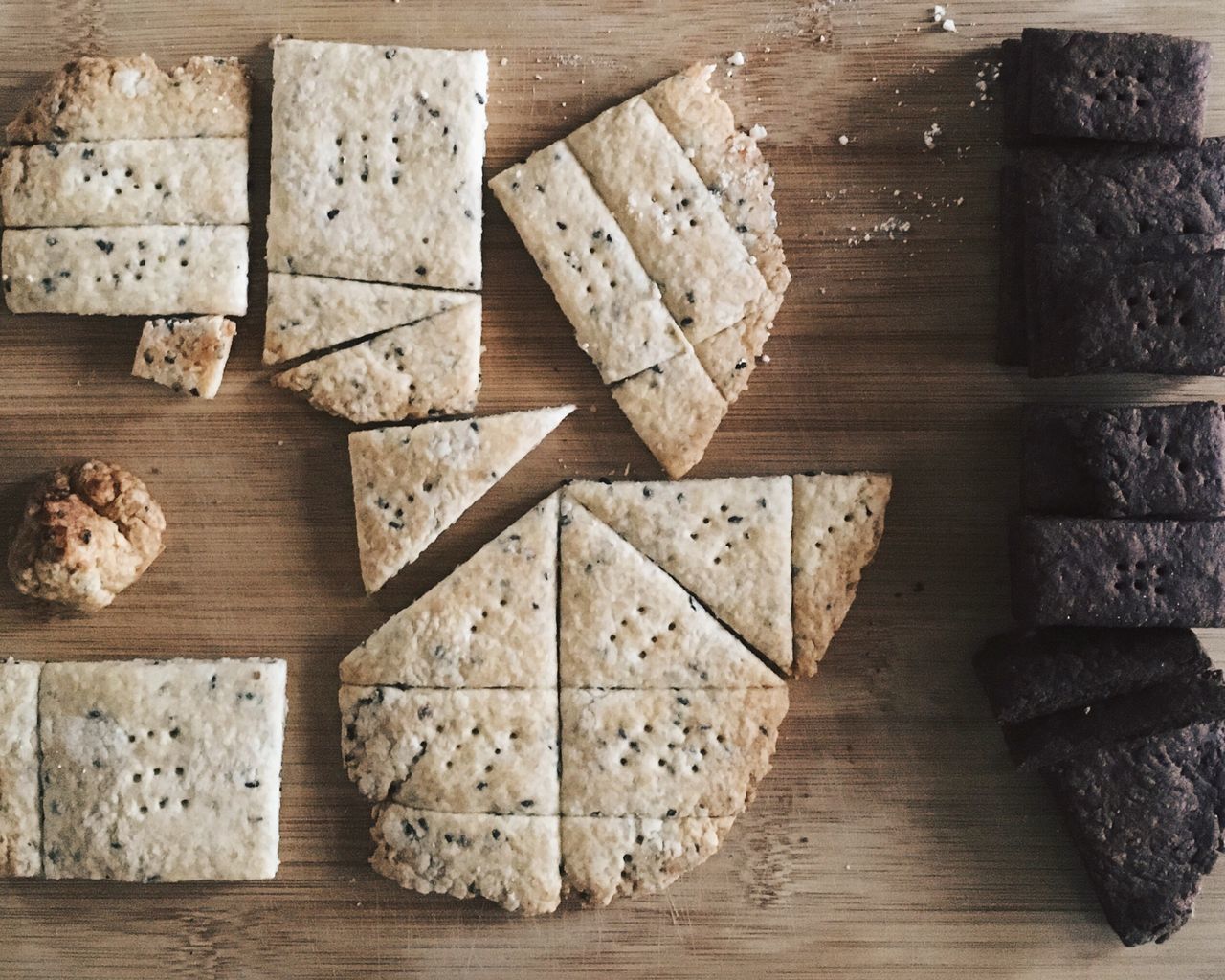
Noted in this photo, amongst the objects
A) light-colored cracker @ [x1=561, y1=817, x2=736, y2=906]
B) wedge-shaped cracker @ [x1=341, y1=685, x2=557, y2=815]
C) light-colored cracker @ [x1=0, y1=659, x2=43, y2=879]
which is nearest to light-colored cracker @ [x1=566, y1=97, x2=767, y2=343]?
wedge-shaped cracker @ [x1=341, y1=685, x2=557, y2=815]

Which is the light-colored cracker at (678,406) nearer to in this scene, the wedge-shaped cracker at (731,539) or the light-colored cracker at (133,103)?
the wedge-shaped cracker at (731,539)

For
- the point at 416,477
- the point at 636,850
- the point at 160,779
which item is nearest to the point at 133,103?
the point at 416,477

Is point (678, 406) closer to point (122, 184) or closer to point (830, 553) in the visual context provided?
point (830, 553)

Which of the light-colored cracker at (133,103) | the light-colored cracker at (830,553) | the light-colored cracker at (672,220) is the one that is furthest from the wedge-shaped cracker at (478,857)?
the light-colored cracker at (133,103)

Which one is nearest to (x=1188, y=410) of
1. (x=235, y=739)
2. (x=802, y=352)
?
(x=802, y=352)

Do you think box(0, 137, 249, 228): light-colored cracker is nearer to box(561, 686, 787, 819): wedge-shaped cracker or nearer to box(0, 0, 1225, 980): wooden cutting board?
box(0, 0, 1225, 980): wooden cutting board
